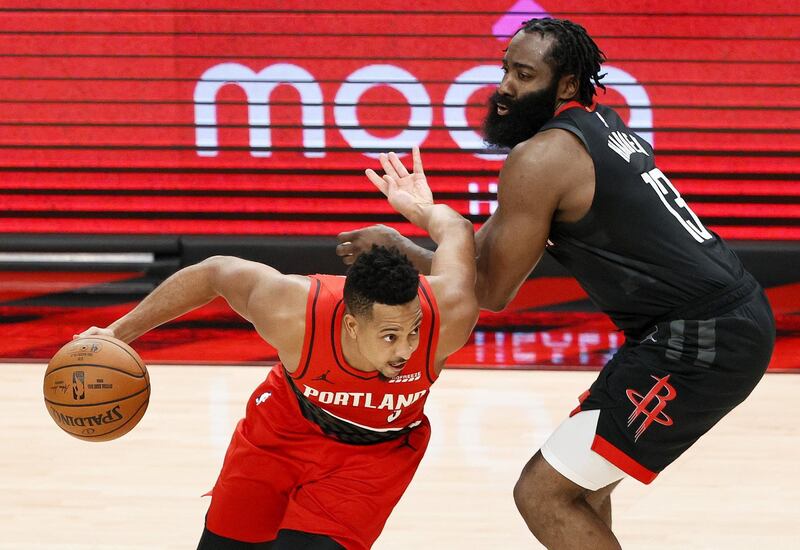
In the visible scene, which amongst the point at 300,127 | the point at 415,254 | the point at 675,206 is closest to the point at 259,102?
the point at 300,127

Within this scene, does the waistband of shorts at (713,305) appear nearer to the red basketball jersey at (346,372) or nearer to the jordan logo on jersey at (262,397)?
the red basketball jersey at (346,372)

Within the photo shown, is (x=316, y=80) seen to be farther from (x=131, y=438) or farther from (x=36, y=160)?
(x=131, y=438)

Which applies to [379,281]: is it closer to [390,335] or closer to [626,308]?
[390,335]

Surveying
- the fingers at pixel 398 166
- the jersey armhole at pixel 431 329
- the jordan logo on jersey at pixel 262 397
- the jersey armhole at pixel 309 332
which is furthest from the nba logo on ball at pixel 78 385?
the fingers at pixel 398 166

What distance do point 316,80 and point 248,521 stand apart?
16.7 feet

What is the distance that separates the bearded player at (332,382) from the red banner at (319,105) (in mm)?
4634

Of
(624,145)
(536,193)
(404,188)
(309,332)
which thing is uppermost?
(624,145)

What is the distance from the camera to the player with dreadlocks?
Result: 9.94 ft

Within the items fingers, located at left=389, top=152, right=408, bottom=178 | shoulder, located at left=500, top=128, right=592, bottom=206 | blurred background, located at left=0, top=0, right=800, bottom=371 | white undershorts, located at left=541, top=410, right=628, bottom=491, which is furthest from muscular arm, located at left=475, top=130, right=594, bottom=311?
blurred background, located at left=0, top=0, right=800, bottom=371

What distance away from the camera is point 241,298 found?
311 centimetres

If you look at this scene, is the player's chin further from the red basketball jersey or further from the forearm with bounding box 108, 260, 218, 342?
the forearm with bounding box 108, 260, 218, 342

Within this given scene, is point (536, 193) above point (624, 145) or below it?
below

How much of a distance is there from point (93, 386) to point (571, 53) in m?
1.64

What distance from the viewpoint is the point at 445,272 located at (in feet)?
10.4
